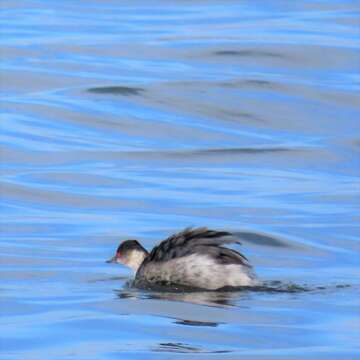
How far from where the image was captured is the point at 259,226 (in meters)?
15.8

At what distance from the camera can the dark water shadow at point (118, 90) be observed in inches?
908

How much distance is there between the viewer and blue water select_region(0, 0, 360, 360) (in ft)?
38.3

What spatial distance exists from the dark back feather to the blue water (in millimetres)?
298

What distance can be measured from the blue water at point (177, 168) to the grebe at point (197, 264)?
0.17 m

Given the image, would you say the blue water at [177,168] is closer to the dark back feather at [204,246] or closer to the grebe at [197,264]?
the grebe at [197,264]

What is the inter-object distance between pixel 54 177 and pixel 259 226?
10.4 ft

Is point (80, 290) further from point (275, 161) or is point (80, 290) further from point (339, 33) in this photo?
point (339, 33)

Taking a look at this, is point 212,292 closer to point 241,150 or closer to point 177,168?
point 177,168

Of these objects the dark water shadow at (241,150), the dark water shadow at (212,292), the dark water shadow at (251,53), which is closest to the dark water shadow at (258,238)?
the dark water shadow at (212,292)

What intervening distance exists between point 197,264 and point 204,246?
129 millimetres

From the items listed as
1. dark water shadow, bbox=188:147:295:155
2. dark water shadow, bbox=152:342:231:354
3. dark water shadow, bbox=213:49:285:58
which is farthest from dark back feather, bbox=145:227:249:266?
dark water shadow, bbox=213:49:285:58

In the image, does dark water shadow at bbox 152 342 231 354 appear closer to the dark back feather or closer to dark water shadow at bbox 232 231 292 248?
the dark back feather

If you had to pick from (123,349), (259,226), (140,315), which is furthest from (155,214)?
(123,349)

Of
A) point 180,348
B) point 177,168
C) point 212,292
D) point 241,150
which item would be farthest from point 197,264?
point 241,150
